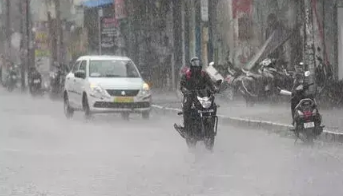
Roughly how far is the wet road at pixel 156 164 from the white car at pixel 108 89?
235 centimetres

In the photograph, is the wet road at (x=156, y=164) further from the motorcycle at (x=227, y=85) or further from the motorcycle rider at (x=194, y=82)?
the motorcycle at (x=227, y=85)

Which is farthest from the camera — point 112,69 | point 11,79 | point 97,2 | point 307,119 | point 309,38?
point 11,79

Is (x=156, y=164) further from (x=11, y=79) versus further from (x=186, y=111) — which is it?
(x=11, y=79)

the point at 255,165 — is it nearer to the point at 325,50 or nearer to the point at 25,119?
the point at 25,119

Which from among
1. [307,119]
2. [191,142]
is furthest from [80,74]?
[307,119]

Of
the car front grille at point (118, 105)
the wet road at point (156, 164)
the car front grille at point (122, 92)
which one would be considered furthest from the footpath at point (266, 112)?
the car front grille at point (122, 92)

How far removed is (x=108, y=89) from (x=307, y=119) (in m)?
7.80

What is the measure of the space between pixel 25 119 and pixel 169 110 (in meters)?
4.16

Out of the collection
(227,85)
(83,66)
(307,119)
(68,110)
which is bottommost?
(68,110)

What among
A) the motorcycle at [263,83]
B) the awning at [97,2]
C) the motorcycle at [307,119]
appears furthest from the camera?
the awning at [97,2]

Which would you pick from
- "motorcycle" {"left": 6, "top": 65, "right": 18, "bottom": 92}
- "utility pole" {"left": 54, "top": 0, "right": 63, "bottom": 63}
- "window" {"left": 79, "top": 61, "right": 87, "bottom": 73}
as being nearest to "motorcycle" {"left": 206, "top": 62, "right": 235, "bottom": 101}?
"window" {"left": 79, "top": 61, "right": 87, "bottom": 73}

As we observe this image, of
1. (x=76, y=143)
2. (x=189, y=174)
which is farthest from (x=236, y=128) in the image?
(x=189, y=174)

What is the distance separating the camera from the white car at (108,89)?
21172 millimetres

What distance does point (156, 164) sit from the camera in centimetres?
1224
